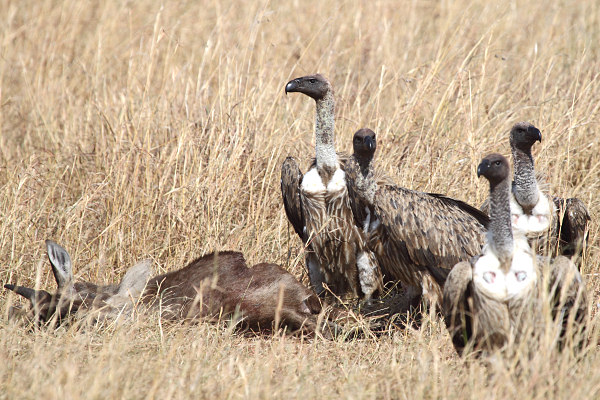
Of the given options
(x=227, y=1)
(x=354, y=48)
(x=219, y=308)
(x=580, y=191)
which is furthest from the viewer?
(x=227, y=1)

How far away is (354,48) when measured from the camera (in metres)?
7.18

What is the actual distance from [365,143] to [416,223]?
585 mm

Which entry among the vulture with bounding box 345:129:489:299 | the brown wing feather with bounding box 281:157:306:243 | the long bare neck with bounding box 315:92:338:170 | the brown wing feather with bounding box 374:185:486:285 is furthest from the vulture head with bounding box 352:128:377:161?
the brown wing feather with bounding box 281:157:306:243

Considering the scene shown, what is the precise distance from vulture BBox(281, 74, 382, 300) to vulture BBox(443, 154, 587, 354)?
1608 millimetres

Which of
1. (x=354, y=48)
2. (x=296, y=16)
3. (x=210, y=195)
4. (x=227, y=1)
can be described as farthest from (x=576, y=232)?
(x=227, y=1)

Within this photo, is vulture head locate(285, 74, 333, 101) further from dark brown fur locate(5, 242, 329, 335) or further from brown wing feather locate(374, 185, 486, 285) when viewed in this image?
dark brown fur locate(5, 242, 329, 335)

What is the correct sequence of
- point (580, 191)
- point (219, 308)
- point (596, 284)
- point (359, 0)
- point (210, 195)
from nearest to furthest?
1. point (219, 308)
2. point (596, 284)
3. point (210, 195)
4. point (580, 191)
5. point (359, 0)

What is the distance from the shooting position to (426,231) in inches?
191

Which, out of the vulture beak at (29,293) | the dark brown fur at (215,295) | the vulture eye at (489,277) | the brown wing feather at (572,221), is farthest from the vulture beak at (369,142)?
the vulture beak at (29,293)

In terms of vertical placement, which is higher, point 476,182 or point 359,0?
point 359,0

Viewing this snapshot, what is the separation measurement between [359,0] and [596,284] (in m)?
4.23

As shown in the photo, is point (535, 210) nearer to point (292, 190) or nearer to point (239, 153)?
point (292, 190)

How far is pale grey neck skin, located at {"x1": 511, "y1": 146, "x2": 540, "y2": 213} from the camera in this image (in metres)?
5.02

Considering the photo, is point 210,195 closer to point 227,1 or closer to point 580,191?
point 580,191
